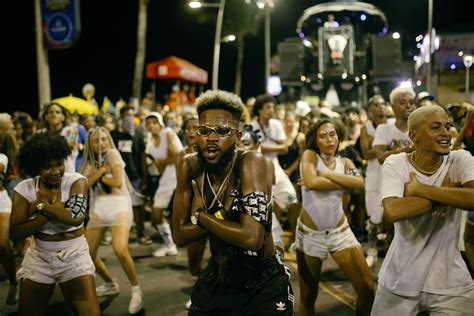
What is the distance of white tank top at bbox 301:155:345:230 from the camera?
502cm

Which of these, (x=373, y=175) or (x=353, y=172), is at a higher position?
(x=353, y=172)

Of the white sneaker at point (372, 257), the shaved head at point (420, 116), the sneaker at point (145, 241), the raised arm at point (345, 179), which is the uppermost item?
the shaved head at point (420, 116)

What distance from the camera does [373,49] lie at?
59.4 ft

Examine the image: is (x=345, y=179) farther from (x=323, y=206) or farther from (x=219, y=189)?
(x=219, y=189)

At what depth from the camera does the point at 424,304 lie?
3.53m

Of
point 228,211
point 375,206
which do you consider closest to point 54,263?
point 228,211

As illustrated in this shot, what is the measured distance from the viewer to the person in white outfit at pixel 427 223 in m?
3.42

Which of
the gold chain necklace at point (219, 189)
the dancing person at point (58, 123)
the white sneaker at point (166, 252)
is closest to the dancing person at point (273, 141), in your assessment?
the white sneaker at point (166, 252)

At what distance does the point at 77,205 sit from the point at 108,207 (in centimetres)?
185

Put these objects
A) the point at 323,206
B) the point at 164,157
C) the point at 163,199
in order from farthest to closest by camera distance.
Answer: the point at 164,157 < the point at 163,199 < the point at 323,206

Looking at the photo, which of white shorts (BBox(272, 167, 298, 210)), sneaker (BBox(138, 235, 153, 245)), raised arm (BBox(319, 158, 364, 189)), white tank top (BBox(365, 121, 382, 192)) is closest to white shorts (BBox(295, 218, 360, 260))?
raised arm (BBox(319, 158, 364, 189))

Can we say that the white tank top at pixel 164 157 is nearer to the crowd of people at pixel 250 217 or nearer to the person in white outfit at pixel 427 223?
the crowd of people at pixel 250 217

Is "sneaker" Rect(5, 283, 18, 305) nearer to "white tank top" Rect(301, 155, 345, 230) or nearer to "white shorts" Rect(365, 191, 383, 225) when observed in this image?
"white tank top" Rect(301, 155, 345, 230)

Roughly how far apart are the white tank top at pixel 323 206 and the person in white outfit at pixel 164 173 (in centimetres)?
365
